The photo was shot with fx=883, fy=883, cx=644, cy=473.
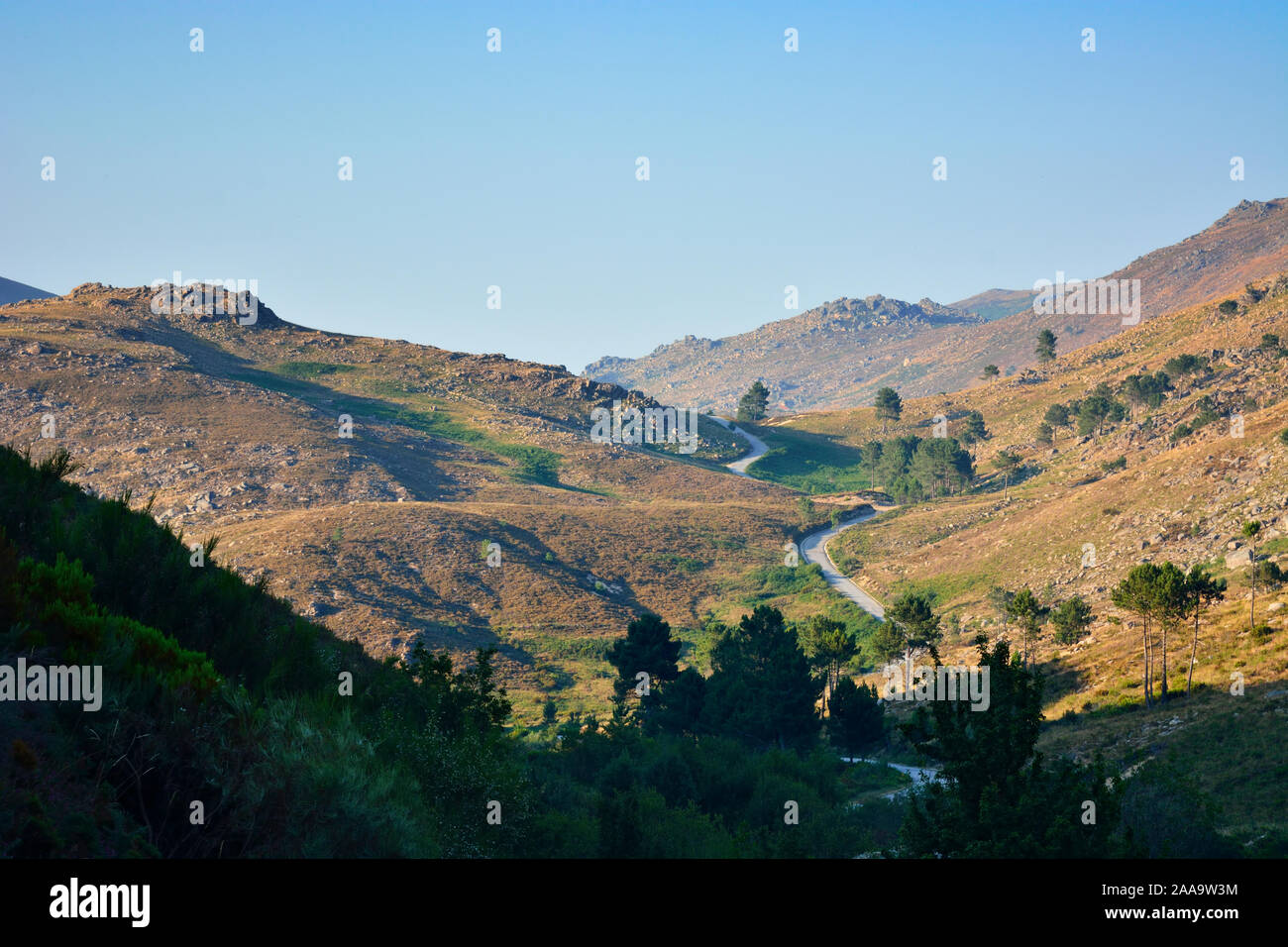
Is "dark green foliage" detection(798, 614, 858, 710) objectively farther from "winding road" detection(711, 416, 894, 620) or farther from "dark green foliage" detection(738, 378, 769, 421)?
"dark green foliage" detection(738, 378, 769, 421)

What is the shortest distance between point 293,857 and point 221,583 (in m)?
8.24

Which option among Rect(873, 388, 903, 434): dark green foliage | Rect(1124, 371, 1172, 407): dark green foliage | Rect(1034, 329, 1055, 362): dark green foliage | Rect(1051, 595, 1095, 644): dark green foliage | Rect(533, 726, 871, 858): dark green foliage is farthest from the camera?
Rect(1034, 329, 1055, 362): dark green foliage

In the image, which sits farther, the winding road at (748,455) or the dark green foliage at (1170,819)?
the winding road at (748,455)

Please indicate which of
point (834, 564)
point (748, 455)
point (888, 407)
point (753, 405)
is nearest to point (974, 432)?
point (888, 407)

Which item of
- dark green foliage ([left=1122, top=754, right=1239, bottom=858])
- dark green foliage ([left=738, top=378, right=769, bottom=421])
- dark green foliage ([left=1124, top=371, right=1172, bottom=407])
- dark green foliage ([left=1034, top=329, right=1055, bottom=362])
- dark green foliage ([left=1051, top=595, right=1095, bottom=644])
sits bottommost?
dark green foliage ([left=1122, top=754, right=1239, bottom=858])

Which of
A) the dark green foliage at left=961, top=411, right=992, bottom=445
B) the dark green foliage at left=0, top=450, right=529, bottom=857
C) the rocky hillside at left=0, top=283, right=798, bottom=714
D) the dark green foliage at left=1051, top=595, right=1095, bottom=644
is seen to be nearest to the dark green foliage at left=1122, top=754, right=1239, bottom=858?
the dark green foliage at left=0, top=450, right=529, bottom=857

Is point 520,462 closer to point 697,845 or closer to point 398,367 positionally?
point 398,367

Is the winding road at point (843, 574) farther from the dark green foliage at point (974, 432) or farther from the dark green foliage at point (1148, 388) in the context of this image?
the dark green foliage at point (1148, 388)

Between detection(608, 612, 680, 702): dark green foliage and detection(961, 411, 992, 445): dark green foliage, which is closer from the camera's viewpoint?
detection(608, 612, 680, 702): dark green foliage

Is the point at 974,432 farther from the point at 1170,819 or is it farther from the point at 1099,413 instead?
the point at 1170,819

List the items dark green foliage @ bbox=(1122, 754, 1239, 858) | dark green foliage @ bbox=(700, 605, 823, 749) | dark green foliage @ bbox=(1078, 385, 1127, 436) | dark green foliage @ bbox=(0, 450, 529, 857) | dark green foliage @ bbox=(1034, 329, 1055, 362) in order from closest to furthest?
dark green foliage @ bbox=(0, 450, 529, 857) < dark green foliage @ bbox=(1122, 754, 1239, 858) < dark green foliage @ bbox=(700, 605, 823, 749) < dark green foliage @ bbox=(1078, 385, 1127, 436) < dark green foliage @ bbox=(1034, 329, 1055, 362)

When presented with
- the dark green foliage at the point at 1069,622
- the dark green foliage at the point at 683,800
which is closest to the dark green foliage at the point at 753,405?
the dark green foliage at the point at 1069,622

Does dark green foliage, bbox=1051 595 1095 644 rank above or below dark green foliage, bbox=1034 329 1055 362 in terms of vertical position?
below
